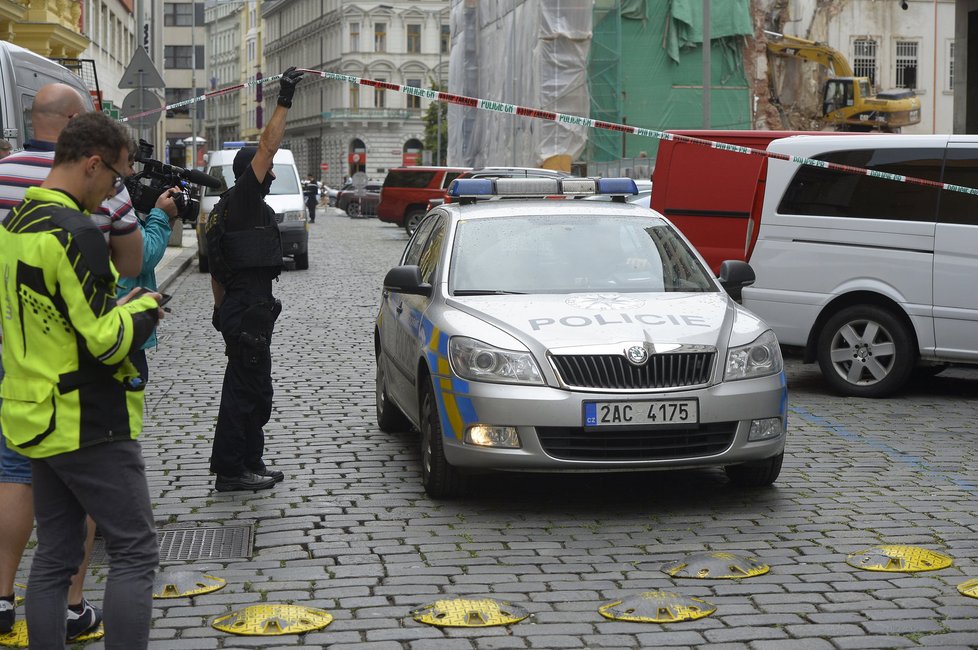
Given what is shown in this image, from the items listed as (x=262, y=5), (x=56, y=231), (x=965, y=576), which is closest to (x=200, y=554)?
(x=56, y=231)

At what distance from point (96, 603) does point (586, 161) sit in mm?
38272

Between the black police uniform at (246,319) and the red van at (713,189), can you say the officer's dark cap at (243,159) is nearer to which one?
the black police uniform at (246,319)

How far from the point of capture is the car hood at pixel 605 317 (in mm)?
6879

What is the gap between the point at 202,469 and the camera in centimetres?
803

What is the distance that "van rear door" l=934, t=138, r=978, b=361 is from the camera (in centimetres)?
1042

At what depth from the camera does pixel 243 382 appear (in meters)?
7.39

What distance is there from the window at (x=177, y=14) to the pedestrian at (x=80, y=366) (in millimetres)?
101053

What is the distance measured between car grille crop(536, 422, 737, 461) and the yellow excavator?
3912cm

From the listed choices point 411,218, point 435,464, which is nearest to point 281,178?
point 411,218

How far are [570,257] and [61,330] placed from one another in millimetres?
4330

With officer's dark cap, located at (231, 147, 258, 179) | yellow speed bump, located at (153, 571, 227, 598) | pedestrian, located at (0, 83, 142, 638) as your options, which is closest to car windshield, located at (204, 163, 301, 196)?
officer's dark cap, located at (231, 147, 258, 179)

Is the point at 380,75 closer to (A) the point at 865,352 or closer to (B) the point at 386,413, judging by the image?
(A) the point at 865,352

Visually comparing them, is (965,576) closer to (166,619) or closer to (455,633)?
(455,633)

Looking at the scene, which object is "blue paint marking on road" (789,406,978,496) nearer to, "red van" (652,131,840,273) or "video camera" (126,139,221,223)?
"red van" (652,131,840,273)
